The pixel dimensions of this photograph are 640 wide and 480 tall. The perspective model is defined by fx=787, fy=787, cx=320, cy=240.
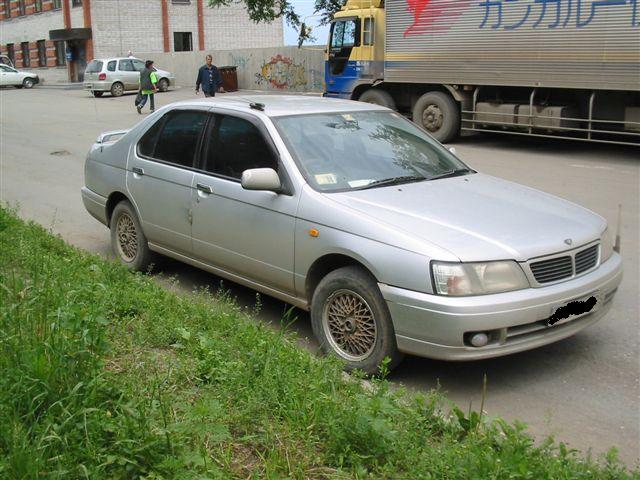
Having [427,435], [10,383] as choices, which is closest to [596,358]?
[427,435]

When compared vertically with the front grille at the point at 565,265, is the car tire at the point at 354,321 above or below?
below

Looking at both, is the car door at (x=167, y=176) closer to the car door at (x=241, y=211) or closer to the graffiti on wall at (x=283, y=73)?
the car door at (x=241, y=211)

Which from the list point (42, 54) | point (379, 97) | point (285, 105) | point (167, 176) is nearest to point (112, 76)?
point (379, 97)

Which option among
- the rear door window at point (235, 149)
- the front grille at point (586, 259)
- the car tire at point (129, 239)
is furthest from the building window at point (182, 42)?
the front grille at point (586, 259)

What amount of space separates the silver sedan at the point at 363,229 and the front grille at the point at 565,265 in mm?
11

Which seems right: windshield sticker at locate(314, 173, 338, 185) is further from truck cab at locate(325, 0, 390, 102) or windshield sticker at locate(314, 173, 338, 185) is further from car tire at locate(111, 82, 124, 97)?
car tire at locate(111, 82, 124, 97)

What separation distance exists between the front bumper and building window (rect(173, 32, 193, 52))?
152 ft

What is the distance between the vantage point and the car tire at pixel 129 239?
708 centimetres

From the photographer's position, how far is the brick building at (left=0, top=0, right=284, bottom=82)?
153 ft

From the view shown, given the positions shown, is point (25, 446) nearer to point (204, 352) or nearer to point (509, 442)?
point (204, 352)

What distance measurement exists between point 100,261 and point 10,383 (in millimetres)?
3158

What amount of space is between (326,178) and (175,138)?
1812mm

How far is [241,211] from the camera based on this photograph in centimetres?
577

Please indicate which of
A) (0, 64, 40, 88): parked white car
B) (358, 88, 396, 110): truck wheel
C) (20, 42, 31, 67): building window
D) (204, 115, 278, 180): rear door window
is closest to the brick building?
(20, 42, 31, 67): building window
